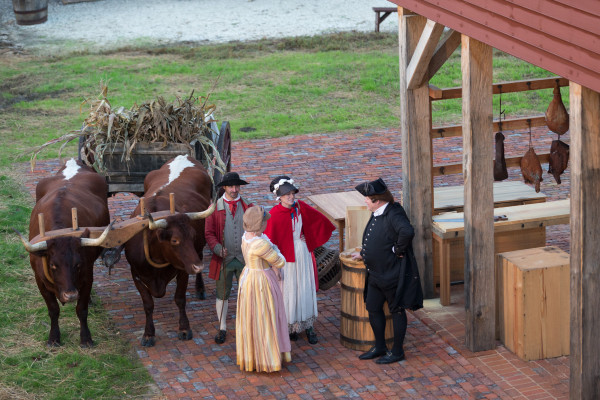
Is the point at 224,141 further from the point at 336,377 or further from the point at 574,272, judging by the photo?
the point at 574,272

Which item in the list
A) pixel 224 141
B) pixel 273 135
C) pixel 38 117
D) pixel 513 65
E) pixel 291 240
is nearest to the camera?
pixel 291 240

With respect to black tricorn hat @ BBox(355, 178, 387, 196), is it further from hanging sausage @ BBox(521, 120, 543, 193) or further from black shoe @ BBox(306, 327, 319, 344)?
hanging sausage @ BBox(521, 120, 543, 193)

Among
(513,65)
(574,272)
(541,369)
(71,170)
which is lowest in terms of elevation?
(541,369)

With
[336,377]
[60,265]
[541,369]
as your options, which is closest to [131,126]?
[60,265]

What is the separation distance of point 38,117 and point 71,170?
8.72 meters

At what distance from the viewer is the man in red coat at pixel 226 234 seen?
28.2ft

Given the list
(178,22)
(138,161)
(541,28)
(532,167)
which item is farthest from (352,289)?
(178,22)

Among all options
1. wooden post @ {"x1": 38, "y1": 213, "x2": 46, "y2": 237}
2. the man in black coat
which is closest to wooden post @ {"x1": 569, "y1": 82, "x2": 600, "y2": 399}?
the man in black coat

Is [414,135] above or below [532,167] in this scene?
above

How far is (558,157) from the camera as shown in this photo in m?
9.47

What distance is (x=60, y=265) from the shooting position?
8.01 meters

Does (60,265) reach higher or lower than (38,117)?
lower

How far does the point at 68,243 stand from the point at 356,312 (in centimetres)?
265

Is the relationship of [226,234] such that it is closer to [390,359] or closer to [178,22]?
[390,359]
